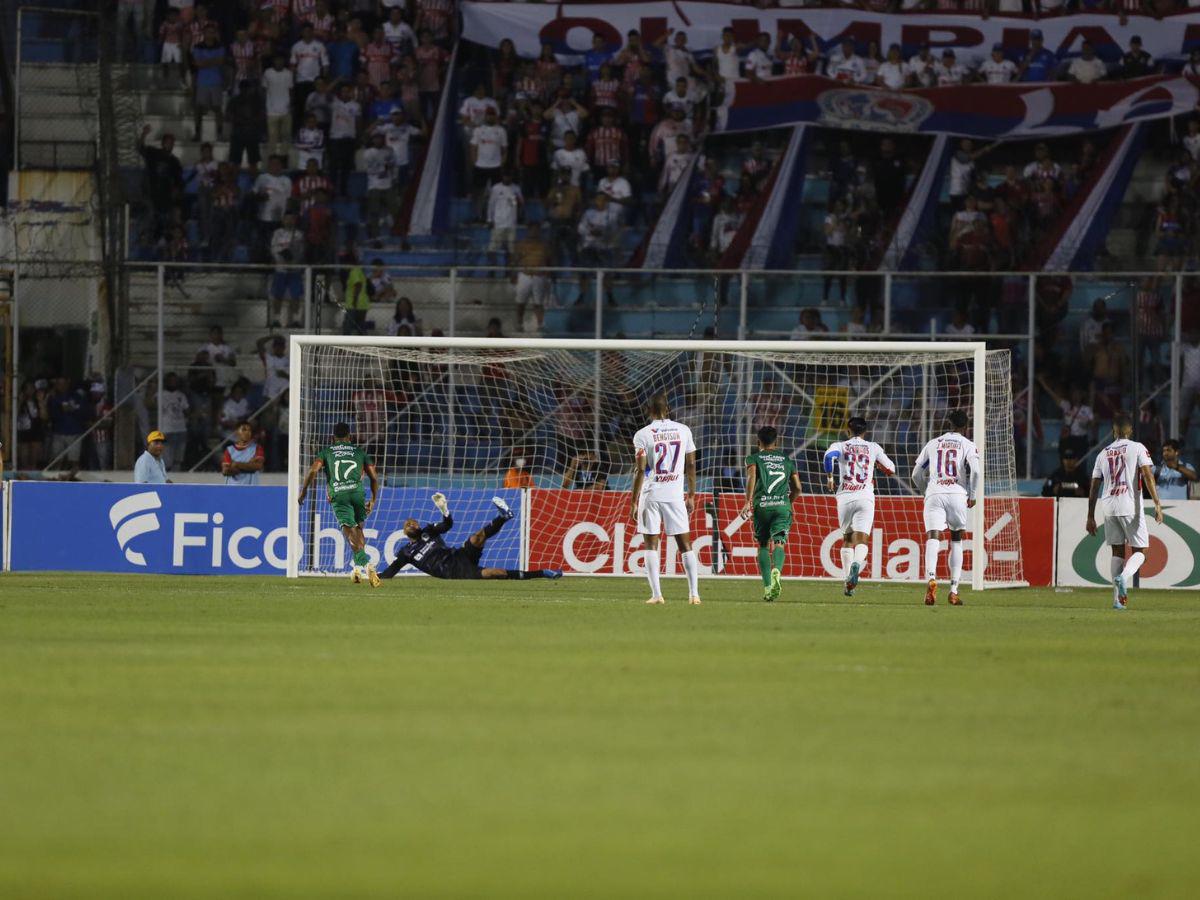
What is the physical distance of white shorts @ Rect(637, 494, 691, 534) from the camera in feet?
63.0

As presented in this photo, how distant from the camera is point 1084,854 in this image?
6.47 metres

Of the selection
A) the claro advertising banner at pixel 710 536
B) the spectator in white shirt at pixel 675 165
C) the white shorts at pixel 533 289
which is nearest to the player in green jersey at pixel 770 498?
the claro advertising banner at pixel 710 536

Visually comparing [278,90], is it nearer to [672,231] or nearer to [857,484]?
[672,231]

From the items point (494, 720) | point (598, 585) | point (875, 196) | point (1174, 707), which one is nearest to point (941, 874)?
point (494, 720)

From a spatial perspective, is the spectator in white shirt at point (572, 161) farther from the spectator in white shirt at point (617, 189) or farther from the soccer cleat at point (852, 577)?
the soccer cleat at point (852, 577)

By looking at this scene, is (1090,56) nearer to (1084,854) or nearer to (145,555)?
(145,555)

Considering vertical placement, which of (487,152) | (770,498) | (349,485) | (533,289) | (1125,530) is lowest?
(1125,530)

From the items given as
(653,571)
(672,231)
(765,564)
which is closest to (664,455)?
(653,571)

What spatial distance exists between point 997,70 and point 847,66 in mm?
2485

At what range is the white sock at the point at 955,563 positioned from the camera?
67.3ft

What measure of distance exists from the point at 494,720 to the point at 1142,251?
23.8 meters

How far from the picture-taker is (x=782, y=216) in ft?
101

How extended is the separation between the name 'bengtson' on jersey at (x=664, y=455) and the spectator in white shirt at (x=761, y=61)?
1436 cm

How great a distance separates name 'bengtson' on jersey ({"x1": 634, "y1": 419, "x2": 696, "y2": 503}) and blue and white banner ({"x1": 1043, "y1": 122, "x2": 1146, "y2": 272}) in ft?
39.8
